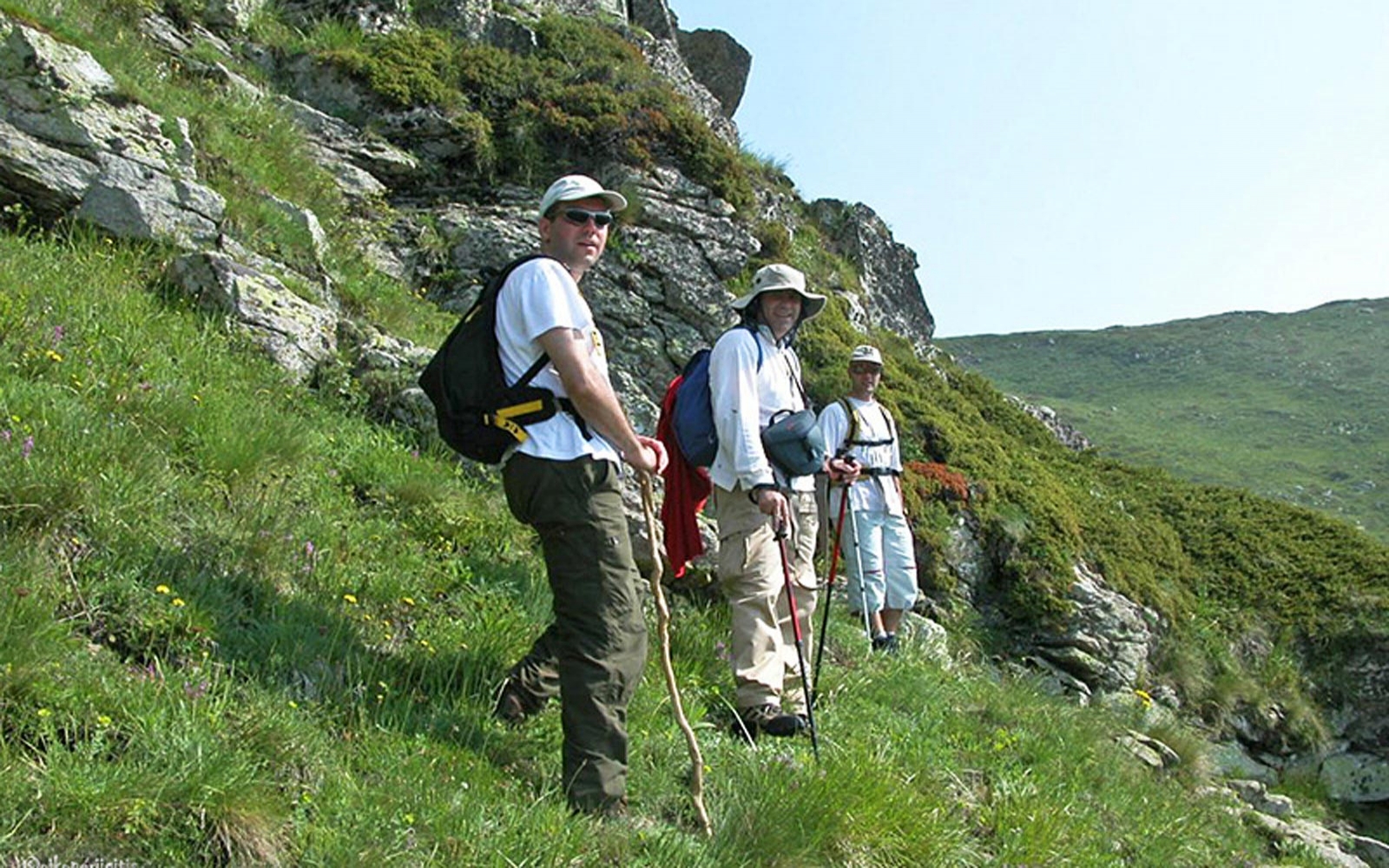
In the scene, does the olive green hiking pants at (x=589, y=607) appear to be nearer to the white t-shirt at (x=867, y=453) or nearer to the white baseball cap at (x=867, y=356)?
the white t-shirt at (x=867, y=453)

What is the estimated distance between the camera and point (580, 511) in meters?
3.74

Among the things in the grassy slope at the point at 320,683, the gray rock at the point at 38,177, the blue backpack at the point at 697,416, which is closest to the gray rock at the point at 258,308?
the grassy slope at the point at 320,683

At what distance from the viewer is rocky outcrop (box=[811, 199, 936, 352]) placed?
51.8 feet

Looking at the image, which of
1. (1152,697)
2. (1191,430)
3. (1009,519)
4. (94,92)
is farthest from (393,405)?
(1191,430)

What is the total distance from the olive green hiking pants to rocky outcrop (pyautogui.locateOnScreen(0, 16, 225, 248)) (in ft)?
17.5

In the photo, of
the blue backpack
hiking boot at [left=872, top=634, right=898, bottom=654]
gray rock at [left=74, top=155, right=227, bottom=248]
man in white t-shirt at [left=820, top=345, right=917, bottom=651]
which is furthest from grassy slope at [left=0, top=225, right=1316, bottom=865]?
the blue backpack

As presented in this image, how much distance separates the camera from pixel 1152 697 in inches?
397

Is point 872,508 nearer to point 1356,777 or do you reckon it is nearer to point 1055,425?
point 1356,777

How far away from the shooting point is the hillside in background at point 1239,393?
54062 millimetres

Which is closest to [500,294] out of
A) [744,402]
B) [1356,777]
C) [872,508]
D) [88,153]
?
[744,402]

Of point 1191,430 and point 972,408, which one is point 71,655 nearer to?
point 972,408

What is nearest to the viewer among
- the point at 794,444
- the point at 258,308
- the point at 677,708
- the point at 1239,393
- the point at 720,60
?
the point at 677,708

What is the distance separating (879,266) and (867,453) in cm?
912

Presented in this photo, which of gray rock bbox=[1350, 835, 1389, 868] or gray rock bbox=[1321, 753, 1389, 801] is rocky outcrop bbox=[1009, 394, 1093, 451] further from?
gray rock bbox=[1350, 835, 1389, 868]
